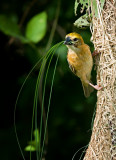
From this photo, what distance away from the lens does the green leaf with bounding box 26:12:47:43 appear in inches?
132

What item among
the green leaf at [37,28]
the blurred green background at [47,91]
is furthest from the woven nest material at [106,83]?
the blurred green background at [47,91]

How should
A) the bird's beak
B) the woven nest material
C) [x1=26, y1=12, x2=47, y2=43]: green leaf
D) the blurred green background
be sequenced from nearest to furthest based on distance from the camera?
the woven nest material < the bird's beak < [x1=26, y1=12, x2=47, y2=43]: green leaf < the blurred green background

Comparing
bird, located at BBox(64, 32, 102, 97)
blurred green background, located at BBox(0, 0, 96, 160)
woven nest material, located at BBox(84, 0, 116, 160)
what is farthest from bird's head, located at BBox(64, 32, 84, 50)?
blurred green background, located at BBox(0, 0, 96, 160)

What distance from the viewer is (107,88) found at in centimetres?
212

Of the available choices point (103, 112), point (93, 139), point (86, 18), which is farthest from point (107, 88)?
point (86, 18)

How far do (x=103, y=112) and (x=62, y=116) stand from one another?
203cm

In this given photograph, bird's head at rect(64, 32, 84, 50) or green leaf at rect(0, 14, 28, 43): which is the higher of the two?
green leaf at rect(0, 14, 28, 43)

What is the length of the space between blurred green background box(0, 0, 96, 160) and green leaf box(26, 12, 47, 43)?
287 mm

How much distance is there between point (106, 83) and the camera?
2.12 m

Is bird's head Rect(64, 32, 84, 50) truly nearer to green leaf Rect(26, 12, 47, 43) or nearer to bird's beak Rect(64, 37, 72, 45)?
bird's beak Rect(64, 37, 72, 45)

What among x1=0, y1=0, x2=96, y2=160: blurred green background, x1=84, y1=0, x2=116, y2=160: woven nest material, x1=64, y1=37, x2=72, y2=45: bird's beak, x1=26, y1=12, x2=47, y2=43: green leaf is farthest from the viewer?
x1=0, y1=0, x2=96, y2=160: blurred green background

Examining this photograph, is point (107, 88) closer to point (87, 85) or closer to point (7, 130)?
point (87, 85)

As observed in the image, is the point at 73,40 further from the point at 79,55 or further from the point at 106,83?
the point at 106,83

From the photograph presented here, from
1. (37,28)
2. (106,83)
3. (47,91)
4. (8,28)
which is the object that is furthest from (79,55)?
(47,91)
